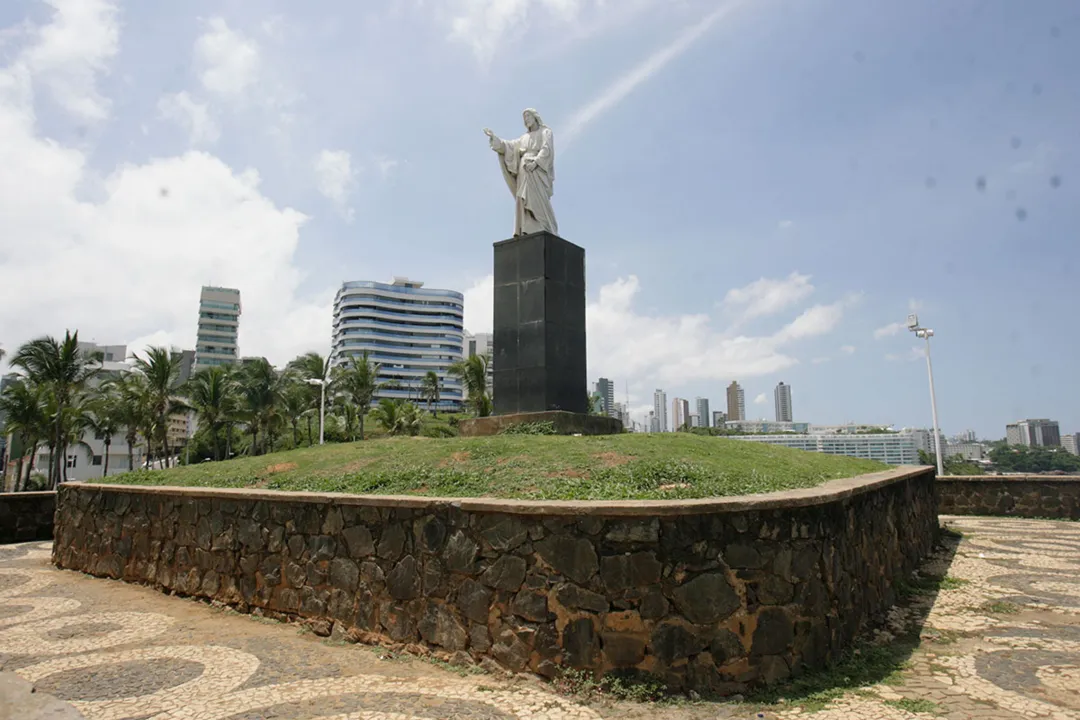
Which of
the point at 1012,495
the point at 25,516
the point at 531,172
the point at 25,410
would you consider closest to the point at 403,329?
the point at 25,410

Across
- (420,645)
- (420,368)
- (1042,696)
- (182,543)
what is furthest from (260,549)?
(420,368)

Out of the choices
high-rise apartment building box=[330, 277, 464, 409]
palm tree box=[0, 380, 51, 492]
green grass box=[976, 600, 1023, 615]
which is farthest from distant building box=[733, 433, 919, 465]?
high-rise apartment building box=[330, 277, 464, 409]

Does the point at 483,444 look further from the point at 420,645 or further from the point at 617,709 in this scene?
the point at 617,709

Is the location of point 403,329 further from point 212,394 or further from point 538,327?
point 538,327

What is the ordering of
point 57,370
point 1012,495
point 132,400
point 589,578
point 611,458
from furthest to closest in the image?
point 132,400, point 57,370, point 1012,495, point 611,458, point 589,578

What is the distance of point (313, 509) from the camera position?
6.16 metres

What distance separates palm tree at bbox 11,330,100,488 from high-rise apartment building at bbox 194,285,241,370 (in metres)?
83.4

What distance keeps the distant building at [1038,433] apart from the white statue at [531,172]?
90714mm

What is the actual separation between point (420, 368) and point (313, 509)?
113m

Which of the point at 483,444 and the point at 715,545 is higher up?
the point at 483,444

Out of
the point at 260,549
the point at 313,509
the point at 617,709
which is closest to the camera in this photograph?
the point at 617,709

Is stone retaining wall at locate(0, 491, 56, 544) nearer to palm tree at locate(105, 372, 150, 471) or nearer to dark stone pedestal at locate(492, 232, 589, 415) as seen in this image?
dark stone pedestal at locate(492, 232, 589, 415)

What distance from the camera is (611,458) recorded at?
22.2 ft

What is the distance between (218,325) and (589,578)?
124 meters
